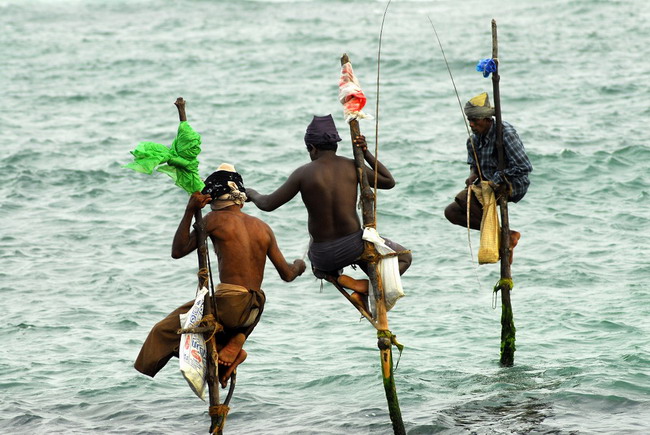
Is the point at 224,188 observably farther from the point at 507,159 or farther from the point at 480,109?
the point at 507,159

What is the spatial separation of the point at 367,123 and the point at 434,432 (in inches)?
588

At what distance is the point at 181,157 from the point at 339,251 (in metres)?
1.32

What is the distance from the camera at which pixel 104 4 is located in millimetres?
37594

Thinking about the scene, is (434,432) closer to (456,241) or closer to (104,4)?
(456,241)

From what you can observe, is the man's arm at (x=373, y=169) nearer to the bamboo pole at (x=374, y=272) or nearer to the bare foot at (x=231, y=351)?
the bamboo pole at (x=374, y=272)

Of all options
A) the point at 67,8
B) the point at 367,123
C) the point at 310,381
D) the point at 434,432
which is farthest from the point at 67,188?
the point at 67,8

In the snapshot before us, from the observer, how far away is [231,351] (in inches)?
291

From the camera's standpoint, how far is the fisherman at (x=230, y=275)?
23.9 ft

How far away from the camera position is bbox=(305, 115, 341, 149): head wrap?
24.6 ft

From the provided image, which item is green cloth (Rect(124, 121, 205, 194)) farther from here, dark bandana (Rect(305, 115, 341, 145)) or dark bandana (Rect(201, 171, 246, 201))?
dark bandana (Rect(305, 115, 341, 145))

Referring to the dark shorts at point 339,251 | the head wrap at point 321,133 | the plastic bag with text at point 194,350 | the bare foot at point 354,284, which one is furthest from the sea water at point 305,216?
the head wrap at point 321,133

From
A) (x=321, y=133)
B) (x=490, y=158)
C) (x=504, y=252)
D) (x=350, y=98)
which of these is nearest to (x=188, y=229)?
(x=321, y=133)

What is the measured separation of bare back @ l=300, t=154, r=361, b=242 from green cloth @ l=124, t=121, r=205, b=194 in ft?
2.66

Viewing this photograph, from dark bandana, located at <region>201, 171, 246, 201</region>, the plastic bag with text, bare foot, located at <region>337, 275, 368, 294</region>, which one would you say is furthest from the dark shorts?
the plastic bag with text
